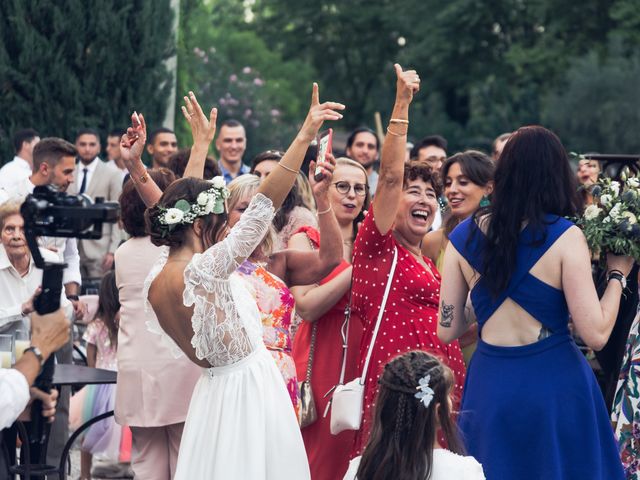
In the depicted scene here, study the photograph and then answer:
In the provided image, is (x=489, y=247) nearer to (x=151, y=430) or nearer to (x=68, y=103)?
(x=151, y=430)

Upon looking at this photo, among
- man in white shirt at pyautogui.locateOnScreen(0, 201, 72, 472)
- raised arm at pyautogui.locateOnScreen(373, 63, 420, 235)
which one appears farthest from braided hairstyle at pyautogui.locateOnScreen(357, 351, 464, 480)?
man in white shirt at pyautogui.locateOnScreen(0, 201, 72, 472)

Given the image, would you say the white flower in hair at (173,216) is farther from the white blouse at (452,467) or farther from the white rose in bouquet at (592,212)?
the white rose in bouquet at (592,212)

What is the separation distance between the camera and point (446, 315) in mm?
5242

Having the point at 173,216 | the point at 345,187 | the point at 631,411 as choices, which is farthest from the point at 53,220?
the point at 631,411

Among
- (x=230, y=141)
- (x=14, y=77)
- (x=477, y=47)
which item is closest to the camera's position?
(x=230, y=141)

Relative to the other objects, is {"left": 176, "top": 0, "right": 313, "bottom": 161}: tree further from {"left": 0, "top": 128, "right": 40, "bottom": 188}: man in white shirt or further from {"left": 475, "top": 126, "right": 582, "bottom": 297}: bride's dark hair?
{"left": 475, "top": 126, "right": 582, "bottom": 297}: bride's dark hair

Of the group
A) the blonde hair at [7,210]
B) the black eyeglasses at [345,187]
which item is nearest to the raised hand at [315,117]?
the black eyeglasses at [345,187]

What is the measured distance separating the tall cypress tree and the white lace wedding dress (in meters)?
10.4

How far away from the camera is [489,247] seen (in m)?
5.03

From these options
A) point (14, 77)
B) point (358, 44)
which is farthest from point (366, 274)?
point (358, 44)

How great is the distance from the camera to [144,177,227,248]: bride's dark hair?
202 inches

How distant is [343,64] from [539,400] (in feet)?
149

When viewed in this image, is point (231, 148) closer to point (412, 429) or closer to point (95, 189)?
point (95, 189)

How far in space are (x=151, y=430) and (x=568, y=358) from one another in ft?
7.97
